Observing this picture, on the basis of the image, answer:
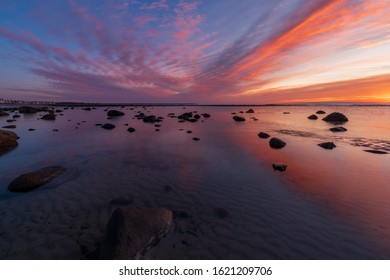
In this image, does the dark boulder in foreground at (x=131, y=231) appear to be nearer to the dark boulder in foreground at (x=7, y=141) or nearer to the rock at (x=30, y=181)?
the rock at (x=30, y=181)

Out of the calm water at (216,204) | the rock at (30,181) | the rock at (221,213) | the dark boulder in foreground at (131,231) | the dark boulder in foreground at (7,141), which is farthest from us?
the dark boulder in foreground at (7,141)

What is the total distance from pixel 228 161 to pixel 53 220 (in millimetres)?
10337

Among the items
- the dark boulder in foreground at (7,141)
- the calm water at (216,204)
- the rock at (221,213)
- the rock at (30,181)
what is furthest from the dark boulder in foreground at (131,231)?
the dark boulder in foreground at (7,141)

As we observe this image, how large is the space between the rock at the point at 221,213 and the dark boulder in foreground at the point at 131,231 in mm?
1759

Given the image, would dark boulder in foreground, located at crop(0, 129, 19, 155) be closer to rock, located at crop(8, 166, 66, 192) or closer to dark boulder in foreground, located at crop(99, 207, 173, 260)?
rock, located at crop(8, 166, 66, 192)

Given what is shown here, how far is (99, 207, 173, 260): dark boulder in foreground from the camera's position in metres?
4.68

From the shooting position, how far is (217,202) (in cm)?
768

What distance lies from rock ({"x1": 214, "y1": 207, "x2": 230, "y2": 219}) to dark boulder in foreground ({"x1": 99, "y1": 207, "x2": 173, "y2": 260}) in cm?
176

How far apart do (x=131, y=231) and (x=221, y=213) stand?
330 cm

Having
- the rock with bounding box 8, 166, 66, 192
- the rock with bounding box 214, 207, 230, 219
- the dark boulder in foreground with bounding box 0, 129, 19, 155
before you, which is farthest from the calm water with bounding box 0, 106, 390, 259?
the dark boulder in foreground with bounding box 0, 129, 19, 155

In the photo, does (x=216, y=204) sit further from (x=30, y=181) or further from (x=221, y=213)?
(x=30, y=181)

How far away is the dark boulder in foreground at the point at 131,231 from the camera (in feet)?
15.3
